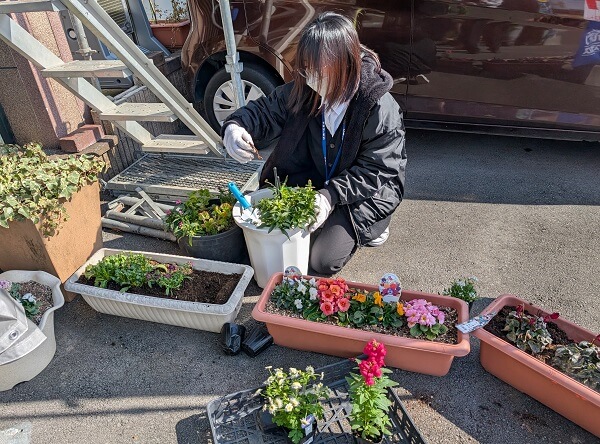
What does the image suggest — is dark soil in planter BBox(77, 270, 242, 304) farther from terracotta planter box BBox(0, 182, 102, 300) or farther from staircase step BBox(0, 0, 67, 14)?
staircase step BBox(0, 0, 67, 14)

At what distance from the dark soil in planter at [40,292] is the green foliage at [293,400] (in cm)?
127

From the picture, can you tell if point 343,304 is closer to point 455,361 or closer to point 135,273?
point 455,361

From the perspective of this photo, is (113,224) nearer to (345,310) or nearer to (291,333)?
(291,333)

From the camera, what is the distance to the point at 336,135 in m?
2.38

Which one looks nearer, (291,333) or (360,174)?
→ (291,333)

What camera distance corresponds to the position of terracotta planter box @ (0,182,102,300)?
2.26m

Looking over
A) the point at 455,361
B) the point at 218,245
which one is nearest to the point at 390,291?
the point at 455,361

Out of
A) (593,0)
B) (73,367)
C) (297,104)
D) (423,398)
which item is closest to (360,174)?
(297,104)

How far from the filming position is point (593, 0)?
2.91 meters

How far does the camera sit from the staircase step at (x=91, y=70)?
8.64 feet

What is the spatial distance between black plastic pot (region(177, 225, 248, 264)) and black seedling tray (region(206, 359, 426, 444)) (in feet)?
2.97

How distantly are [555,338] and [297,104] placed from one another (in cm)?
168

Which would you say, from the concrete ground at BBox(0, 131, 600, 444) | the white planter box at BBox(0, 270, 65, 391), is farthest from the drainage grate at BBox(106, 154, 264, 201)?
the white planter box at BBox(0, 270, 65, 391)

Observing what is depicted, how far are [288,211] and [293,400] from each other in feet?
2.94
